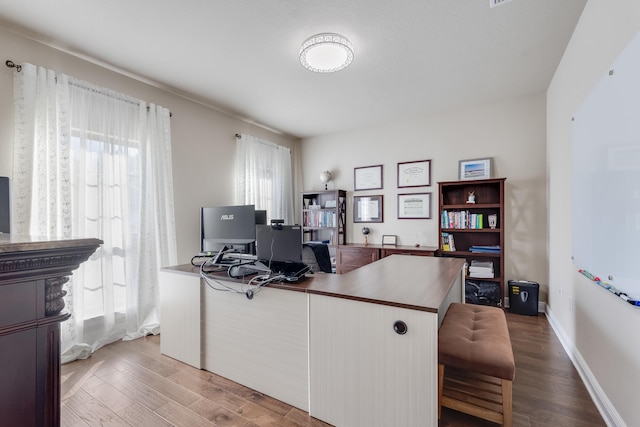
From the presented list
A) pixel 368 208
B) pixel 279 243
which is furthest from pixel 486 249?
pixel 279 243

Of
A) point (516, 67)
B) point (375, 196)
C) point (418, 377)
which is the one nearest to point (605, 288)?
point (418, 377)

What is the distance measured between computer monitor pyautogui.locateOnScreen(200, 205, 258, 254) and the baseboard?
2.35 meters

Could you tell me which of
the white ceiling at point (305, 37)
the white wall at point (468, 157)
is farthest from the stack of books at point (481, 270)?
the white ceiling at point (305, 37)

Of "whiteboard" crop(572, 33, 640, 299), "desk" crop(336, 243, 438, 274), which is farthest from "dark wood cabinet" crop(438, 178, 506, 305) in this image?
"whiteboard" crop(572, 33, 640, 299)

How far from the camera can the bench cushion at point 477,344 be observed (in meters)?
1.32

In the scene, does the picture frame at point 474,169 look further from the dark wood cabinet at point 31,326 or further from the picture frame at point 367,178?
the dark wood cabinet at point 31,326

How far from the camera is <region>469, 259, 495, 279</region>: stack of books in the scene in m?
3.37

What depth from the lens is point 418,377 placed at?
4.17ft

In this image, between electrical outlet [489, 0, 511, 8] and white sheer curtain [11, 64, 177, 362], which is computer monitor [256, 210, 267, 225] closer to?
white sheer curtain [11, 64, 177, 362]

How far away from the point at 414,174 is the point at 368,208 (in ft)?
2.88

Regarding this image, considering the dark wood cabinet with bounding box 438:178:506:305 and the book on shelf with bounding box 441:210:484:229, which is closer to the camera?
the dark wood cabinet with bounding box 438:178:506:305

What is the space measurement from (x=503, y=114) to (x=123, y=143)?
14.4 feet

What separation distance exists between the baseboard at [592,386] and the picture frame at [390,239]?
2.05 m

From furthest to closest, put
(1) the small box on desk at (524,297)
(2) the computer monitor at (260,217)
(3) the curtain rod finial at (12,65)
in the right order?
(1) the small box on desk at (524,297), (2) the computer monitor at (260,217), (3) the curtain rod finial at (12,65)
